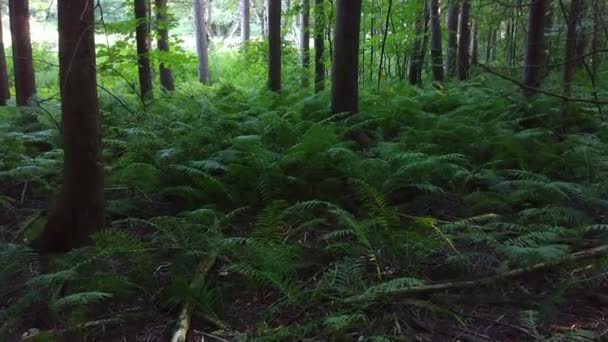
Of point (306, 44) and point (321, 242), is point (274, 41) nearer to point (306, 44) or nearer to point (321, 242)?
point (306, 44)

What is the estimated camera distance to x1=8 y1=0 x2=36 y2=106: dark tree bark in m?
9.08

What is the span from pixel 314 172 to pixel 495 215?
173 cm

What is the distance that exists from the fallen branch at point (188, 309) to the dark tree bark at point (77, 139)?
3.29 ft

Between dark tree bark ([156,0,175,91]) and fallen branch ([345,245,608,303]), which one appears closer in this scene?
fallen branch ([345,245,608,303])

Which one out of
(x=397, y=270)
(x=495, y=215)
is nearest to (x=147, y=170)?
(x=397, y=270)

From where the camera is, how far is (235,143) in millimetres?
5238

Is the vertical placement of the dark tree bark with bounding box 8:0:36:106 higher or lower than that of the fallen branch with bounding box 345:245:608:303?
higher

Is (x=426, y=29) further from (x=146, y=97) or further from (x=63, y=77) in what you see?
(x=63, y=77)

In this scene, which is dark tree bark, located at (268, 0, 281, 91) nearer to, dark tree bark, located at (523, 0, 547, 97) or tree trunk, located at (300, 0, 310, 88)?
tree trunk, located at (300, 0, 310, 88)

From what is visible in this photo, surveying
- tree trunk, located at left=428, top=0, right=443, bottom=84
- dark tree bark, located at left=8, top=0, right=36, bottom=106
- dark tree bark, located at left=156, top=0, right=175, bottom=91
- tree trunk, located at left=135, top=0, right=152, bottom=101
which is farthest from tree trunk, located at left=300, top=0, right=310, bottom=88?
dark tree bark, located at left=8, top=0, right=36, bottom=106

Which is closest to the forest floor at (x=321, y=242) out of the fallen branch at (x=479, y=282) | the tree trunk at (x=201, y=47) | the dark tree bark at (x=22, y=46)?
the fallen branch at (x=479, y=282)

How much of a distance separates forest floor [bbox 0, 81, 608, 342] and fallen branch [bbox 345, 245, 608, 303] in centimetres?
1

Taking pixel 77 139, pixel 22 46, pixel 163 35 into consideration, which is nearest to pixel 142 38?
pixel 22 46

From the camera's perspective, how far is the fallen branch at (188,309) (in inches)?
105
